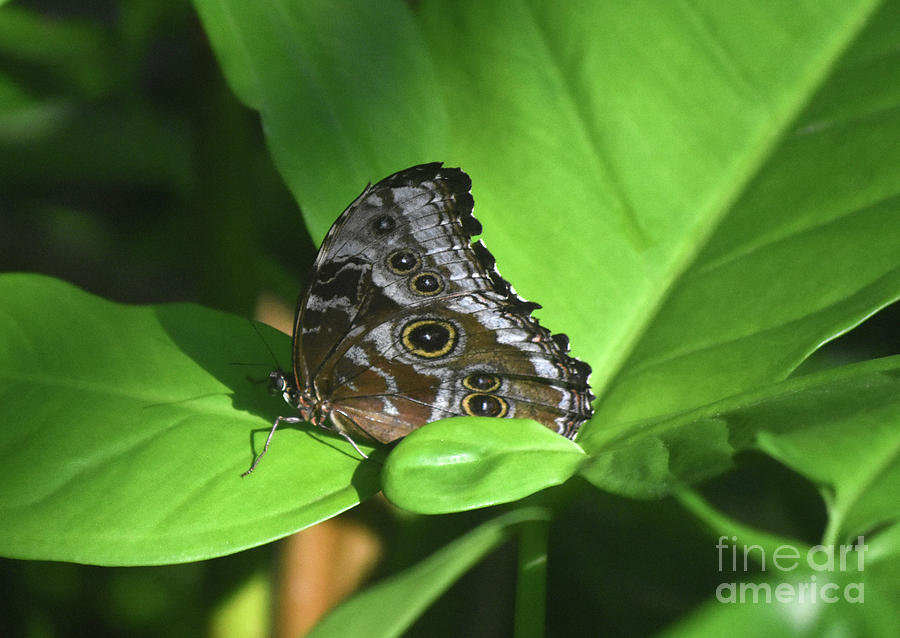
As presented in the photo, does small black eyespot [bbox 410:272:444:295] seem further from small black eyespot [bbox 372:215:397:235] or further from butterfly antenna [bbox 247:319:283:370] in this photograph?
butterfly antenna [bbox 247:319:283:370]

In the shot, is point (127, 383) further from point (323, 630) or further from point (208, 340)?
point (323, 630)

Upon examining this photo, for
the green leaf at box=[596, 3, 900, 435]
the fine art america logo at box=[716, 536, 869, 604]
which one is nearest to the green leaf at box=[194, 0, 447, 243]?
the green leaf at box=[596, 3, 900, 435]

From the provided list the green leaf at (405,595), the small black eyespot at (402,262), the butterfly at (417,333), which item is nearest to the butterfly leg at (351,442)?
the butterfly at (417,333)

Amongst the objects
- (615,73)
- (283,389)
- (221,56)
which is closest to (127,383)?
(283,389)

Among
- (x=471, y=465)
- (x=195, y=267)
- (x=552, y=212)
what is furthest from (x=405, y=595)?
(x=195, y=267)

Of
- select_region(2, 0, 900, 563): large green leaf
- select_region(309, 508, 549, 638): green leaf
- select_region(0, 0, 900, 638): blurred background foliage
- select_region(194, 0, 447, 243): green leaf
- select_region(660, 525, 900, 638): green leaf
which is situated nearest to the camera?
select_region(660, 525, 900, 638): green leaf

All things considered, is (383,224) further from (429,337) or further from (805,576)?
(805,576)
